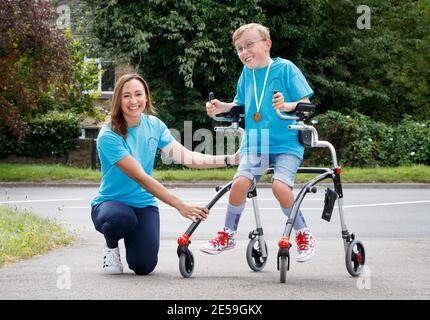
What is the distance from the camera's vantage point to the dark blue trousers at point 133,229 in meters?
6.67

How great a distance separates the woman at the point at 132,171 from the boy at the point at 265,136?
0.68 ft

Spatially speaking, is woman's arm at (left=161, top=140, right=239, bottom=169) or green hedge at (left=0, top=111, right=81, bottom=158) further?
green hedge at (left=0, top=111, right=81, bottom=158)

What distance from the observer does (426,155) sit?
85.0 ft

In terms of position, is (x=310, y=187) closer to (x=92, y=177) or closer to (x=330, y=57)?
(x=92, y=177)

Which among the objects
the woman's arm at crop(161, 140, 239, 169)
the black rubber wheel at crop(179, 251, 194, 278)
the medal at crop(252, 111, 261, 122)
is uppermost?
the medal at crop(252, 111, 261, 122)

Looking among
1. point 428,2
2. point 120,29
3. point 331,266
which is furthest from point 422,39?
point 331,266

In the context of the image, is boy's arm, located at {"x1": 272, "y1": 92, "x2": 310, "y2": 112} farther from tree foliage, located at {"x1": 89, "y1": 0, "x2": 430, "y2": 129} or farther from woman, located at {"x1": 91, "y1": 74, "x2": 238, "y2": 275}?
tree foliage, located at {"x1": 89, "y1": 0, "x2": 430, "y2": 129}

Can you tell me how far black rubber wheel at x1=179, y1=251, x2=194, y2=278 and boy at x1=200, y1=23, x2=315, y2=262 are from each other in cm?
12

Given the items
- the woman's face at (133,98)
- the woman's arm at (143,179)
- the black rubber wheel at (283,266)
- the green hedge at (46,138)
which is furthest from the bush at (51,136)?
the black rubber wheel at (283,266)

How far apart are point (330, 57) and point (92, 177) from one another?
1150 cm

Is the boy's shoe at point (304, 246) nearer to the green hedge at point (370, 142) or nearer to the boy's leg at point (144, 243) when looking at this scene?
the boy's leg at point (144, 243)

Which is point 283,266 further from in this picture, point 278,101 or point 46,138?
point 46,138

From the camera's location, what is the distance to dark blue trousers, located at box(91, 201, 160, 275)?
6.67 meters

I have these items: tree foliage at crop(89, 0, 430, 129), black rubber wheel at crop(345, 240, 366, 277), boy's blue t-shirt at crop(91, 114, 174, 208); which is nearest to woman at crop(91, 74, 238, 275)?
boy's blue t-shirt at crop(91, 114, 174, 208)
